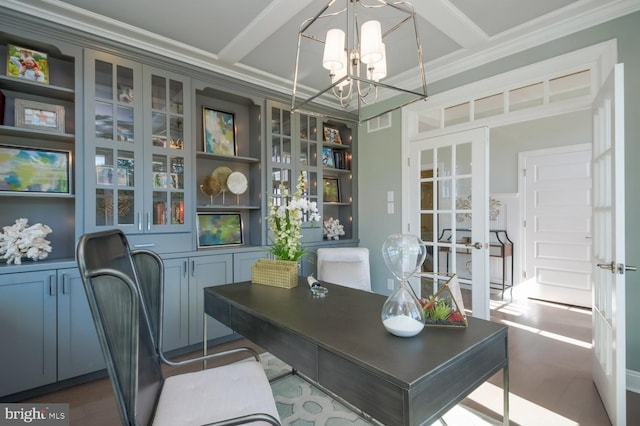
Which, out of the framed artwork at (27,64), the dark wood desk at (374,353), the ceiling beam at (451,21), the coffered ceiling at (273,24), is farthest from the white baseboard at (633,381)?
the framed artwork at (27,64)

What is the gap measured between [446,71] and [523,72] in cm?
70

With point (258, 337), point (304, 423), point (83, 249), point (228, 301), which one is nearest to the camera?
point (83, 249)

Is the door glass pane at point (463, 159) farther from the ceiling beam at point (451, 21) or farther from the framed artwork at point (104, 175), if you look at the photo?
the framed artwork at point (104, 175)

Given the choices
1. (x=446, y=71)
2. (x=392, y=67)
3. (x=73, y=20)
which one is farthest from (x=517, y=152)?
(x=73, y=20)

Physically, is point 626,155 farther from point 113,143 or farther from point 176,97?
point 113,143

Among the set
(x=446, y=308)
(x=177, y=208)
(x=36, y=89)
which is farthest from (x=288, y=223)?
(x=36, y=89)

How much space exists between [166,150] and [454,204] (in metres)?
2.77

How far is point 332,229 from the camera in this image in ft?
13.6

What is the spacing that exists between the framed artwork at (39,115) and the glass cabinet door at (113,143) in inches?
10.6

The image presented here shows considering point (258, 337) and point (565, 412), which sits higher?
point (258, 337)

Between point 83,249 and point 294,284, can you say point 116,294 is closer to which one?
point 83,249

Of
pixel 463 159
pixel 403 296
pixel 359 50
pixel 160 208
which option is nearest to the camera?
pixel 403 296

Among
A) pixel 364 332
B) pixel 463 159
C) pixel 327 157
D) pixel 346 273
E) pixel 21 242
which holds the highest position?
pixel 327 157

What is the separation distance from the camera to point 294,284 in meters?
2.00
